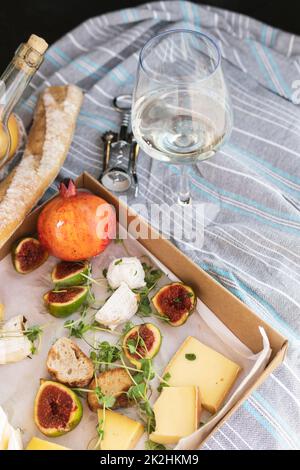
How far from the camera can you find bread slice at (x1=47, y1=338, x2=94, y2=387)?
1.27m

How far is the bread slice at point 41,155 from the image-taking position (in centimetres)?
143

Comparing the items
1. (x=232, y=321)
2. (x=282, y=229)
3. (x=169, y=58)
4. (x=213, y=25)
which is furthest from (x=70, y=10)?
(x=232, y=321)

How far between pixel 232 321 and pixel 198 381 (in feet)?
0.47

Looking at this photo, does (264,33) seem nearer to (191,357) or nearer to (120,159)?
(120,159)

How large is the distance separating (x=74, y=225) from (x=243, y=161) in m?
0.49

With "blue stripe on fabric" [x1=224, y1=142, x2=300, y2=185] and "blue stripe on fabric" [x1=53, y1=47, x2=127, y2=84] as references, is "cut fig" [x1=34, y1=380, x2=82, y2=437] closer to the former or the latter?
"blue stripe on fabric" [x1=224, y1=142, x2=300, y2=185]

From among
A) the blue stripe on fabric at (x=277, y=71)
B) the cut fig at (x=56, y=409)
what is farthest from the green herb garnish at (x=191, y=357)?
the blue stripe on fabric at (x=277, y=71)

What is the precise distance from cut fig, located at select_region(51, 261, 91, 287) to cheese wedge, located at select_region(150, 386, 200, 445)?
32 centimetres

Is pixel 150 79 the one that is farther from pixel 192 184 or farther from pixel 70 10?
pixel 70 10

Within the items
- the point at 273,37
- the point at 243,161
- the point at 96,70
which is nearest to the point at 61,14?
the point at 96,70

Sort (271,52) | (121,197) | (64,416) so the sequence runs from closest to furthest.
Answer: (64,416), (121,197), (271,52)

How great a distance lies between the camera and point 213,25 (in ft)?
6.30

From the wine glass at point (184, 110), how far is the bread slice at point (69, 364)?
1.48 feet
